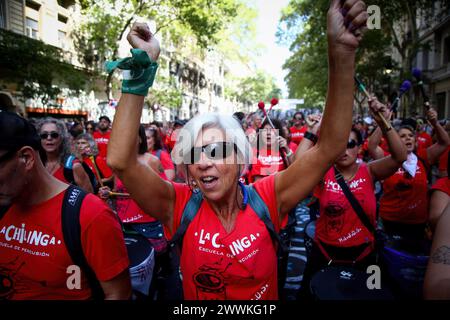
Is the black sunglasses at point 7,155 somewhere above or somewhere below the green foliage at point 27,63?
below

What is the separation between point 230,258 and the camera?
5.88 feet

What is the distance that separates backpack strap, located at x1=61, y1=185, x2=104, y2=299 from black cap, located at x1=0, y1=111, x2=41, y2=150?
0.36 meters

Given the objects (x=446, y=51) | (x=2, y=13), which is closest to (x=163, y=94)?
(x=2, y=13)

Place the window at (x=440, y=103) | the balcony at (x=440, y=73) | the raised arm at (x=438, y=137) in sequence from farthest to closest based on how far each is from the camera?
the window at (x=440, y=103) → the balcony at (x=440, y=73) → the raised arm at (x=438, y=137)

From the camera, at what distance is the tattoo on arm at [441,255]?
1.45 m

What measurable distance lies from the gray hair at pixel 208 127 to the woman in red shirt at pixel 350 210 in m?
1.42

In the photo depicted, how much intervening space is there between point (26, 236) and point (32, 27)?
63.1 ft

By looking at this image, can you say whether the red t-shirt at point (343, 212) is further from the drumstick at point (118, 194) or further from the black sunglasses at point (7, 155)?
the black sunglasses at point (7, 155)

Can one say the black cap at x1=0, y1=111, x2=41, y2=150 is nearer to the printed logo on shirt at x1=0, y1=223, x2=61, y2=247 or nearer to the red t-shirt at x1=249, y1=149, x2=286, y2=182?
the printed logo on shirt at x1=0, y1=223, x2=61, y2=247

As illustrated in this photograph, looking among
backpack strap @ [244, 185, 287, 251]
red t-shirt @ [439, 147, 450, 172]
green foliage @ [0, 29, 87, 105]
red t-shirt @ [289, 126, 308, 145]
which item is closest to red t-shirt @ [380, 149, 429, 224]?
red t-shirt @ [439, 147, 450, 172]

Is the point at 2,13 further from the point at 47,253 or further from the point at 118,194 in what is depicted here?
the point at 47,253

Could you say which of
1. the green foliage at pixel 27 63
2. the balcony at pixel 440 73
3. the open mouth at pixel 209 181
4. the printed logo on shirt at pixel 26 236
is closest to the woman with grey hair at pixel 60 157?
the printed logo on shirt at pixel 26 236

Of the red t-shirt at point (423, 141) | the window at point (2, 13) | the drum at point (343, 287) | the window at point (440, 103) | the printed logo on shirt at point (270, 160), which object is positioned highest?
the window at point (2, 13)
